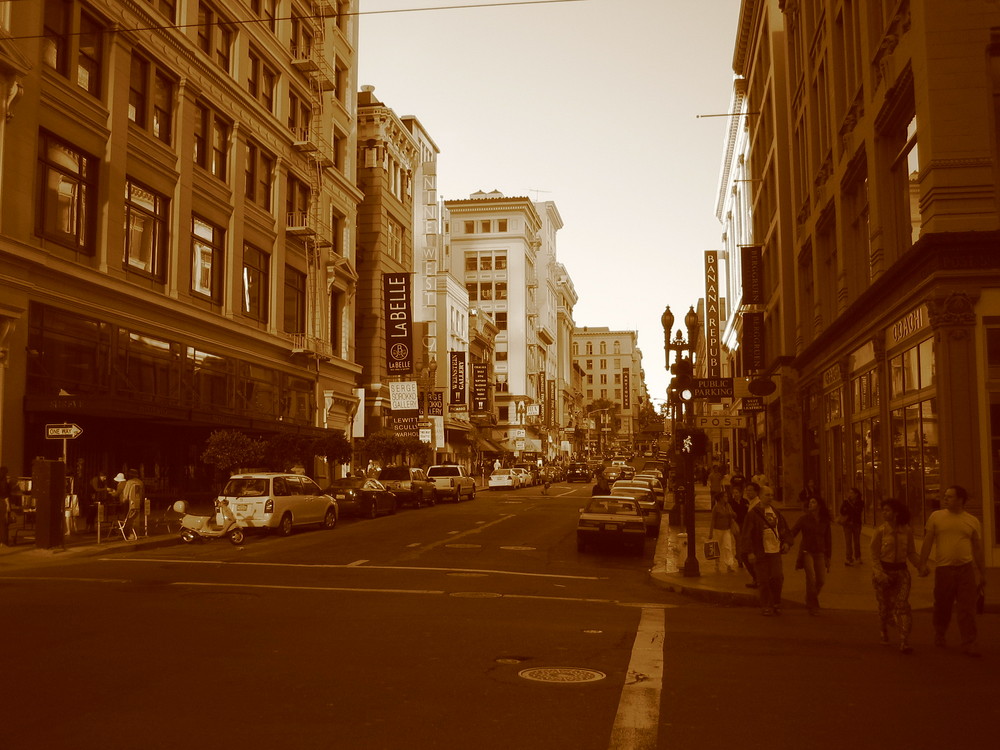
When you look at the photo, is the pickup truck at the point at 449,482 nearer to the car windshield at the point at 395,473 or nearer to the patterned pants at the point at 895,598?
the car windshield at the point at 395,473

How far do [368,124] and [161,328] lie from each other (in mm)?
32769

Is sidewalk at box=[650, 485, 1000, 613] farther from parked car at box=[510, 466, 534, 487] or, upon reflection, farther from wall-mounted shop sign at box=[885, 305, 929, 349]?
parked car at box=[510, 466, 534, 487]

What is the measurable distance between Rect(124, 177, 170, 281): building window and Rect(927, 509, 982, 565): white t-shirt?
27.9 m

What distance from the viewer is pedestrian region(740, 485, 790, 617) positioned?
13.8 m

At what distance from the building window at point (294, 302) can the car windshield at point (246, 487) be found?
784 inches

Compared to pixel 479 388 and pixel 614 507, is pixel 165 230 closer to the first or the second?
pixel 614 507

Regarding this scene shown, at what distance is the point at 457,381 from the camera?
78312 mm

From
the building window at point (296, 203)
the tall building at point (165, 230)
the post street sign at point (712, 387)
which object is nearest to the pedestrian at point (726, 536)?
the post street sign at point (712, 387)

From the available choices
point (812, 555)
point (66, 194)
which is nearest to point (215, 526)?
point (66, 194)

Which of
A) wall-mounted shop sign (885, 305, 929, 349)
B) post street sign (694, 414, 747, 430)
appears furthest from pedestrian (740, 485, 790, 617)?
post street sign (694, 414, 747, 430)

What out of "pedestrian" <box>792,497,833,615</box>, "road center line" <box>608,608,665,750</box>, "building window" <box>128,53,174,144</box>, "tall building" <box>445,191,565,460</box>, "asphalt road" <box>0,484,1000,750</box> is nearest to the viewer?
"road center line" <box>608,608,665,750</box>

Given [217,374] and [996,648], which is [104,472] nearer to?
[217,374]

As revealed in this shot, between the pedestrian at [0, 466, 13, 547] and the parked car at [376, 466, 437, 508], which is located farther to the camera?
the parked car at [376, 466, 437, 508]

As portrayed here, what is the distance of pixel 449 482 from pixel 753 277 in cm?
1777
